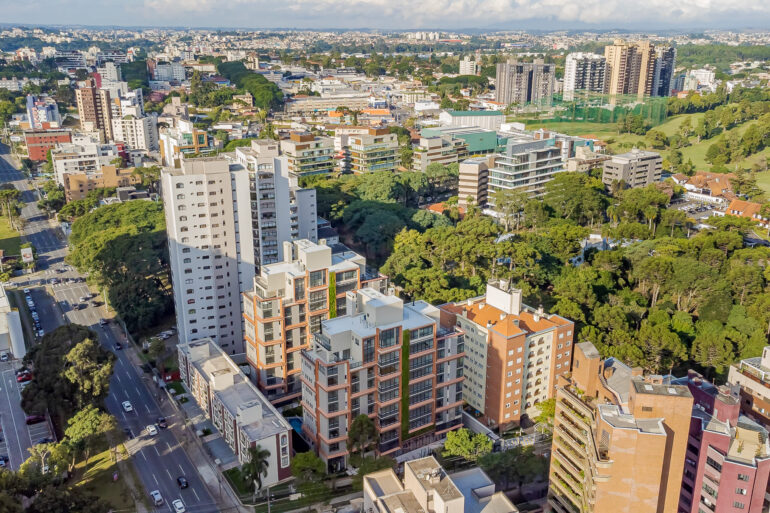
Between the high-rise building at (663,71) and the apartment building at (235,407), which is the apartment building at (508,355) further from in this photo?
the high-rise building at (663,71)

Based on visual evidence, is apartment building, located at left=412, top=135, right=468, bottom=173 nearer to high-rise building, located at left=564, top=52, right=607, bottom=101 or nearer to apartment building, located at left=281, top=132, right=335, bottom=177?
apartment building, located at left=281, top=132, right=335, bottom=177

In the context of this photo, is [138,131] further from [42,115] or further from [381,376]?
[381,376]

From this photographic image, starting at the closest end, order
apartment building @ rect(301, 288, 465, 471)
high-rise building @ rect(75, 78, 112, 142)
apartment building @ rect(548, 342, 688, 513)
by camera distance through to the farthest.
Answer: apartment building @ rect(548, 342, 688, 513) → apartment building @ rect(301, 288, 465, 471) → high-rise building @ rect(75, 78, 112, 142)

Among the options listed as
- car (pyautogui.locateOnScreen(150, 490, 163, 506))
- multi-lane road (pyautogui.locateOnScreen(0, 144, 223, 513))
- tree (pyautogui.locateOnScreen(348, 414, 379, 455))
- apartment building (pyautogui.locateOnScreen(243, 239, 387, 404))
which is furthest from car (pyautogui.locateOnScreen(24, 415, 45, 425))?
tree (pyautogui.locateOnScreen(348, 414, 379, 455))

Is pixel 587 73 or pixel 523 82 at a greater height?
pixel 587 73

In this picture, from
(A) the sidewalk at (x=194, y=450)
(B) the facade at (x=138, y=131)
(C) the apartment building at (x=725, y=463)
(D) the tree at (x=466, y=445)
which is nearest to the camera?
(C) the apartment building at (x=725, y=463)

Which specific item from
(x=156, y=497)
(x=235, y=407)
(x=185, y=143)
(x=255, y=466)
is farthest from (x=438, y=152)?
(x=156, y=497)

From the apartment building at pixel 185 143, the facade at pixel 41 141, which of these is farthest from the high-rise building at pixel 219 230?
the facade at pixel 41 141
